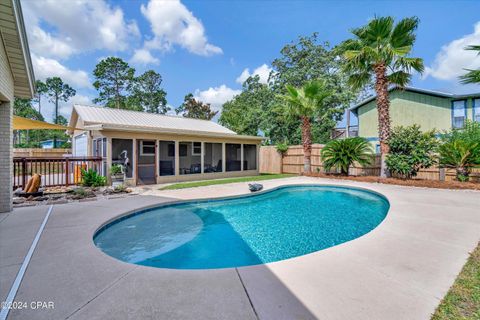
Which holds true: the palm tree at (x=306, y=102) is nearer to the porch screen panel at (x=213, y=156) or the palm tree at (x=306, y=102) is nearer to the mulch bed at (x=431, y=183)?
the mulch bed at (x=431, y=183)

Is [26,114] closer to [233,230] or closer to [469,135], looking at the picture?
[233,230]

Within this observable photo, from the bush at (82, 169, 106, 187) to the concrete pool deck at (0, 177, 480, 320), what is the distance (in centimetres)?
512

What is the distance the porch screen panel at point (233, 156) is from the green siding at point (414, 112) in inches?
464

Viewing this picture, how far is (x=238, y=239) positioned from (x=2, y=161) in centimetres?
585

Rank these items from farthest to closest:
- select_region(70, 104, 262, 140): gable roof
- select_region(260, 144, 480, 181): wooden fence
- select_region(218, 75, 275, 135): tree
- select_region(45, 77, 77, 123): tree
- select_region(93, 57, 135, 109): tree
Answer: select_region(45, 77, 77, 123): tree < select_region(93, 57, 135, 109): tree < select_region(218, 75, 275, 135): tree < select_region(260, 144, 480, 181): wooden fence < select_region(70, 104, 262, 140): gable roof

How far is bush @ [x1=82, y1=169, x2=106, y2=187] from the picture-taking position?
8.95m

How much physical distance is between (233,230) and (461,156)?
10665 mm

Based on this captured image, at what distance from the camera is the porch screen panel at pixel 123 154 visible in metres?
10.3

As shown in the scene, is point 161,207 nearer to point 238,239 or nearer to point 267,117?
point 238,239

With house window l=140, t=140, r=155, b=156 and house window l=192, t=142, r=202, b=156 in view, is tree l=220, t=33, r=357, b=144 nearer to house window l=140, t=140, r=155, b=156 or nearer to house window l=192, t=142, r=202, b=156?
house window l=192, t=142, r=202, b=156

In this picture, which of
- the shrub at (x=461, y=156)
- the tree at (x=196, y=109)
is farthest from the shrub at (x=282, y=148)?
the tree at (x=196, y=109)

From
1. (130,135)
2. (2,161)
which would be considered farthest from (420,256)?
(130,135)

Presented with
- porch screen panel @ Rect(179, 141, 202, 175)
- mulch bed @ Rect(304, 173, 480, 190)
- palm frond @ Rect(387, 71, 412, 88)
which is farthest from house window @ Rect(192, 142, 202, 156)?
palm frond @ Rect(387, 71, 412, 88)

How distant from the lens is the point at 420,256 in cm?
319
